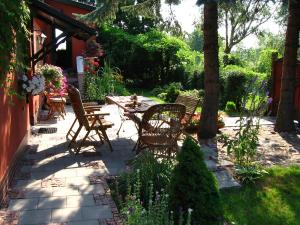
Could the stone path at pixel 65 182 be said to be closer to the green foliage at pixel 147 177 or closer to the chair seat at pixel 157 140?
the green foliage at pixel 147 177

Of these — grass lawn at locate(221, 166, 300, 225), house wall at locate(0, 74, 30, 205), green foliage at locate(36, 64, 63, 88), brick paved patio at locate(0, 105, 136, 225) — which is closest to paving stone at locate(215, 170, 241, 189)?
grass lawn at locate(221, 166, 300, 225)

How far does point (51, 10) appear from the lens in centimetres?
657

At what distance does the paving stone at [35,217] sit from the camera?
155 inches

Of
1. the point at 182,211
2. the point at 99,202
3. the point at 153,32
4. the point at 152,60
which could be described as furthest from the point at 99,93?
the point at 182,211

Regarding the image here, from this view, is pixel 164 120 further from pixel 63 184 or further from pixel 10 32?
pixel 10 32

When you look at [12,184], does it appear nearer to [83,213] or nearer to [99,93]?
[83,213]

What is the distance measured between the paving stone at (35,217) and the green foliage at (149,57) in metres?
14.5

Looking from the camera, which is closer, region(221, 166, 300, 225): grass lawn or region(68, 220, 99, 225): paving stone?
region(68, 220, 99, 225): paving stone

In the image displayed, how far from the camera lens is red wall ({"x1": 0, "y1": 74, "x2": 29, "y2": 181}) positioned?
465cm

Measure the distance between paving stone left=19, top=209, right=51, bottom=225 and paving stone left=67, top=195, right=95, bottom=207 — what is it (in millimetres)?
303

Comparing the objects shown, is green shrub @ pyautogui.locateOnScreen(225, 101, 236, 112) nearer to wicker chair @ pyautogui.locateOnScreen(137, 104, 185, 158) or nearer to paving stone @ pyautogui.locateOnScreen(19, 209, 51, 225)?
wicker chair @ pyautogui.locateOnScreen(137, 104, 185, 158)

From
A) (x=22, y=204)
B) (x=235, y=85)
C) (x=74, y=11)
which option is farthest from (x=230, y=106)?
(x=22, y=204)

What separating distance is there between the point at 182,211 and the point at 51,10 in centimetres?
441

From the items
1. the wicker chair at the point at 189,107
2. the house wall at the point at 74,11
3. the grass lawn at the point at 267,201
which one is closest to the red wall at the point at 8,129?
the grass lawn at the point at 267,201
